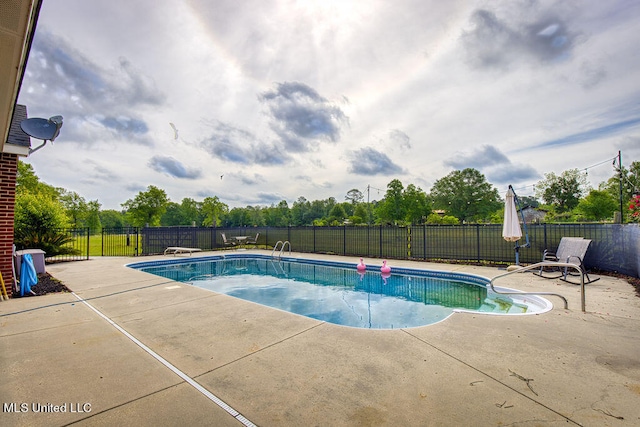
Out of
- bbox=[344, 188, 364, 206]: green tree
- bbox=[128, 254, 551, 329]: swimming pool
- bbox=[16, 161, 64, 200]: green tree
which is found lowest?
bbox=[128, 254, 551, 329]: swimming pool

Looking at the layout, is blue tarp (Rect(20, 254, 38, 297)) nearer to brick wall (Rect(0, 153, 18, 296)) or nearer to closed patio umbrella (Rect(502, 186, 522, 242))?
brick wall (Rect(0, 153, 18, 296))

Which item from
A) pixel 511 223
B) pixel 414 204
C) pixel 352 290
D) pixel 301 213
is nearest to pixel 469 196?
pixel 414 204

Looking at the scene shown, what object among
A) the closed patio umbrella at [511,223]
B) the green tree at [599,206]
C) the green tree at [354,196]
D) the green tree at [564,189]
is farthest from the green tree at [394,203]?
the closed patio umbrella at [511,223]

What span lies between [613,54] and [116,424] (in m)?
11.4

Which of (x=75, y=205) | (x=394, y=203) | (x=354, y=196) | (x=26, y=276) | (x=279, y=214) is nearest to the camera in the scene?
(x=26, y=276)

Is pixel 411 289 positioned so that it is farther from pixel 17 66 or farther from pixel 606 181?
pixel 606 181

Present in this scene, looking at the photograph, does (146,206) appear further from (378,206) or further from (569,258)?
(378,206)

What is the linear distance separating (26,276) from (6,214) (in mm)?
1268

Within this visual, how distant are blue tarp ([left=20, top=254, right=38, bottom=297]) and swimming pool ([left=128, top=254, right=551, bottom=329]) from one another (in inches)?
135

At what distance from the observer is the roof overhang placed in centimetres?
199

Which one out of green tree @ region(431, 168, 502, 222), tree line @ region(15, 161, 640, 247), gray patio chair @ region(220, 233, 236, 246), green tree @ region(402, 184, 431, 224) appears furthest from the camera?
green tree @ region(431, 168, 502, 222)

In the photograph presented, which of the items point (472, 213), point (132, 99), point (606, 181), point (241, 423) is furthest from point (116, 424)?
point (472, 213)

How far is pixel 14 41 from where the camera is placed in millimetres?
2318

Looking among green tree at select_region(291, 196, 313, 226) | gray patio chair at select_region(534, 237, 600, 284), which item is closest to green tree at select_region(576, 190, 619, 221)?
gray patio chair at select_region(534, 237, 600, 284)
